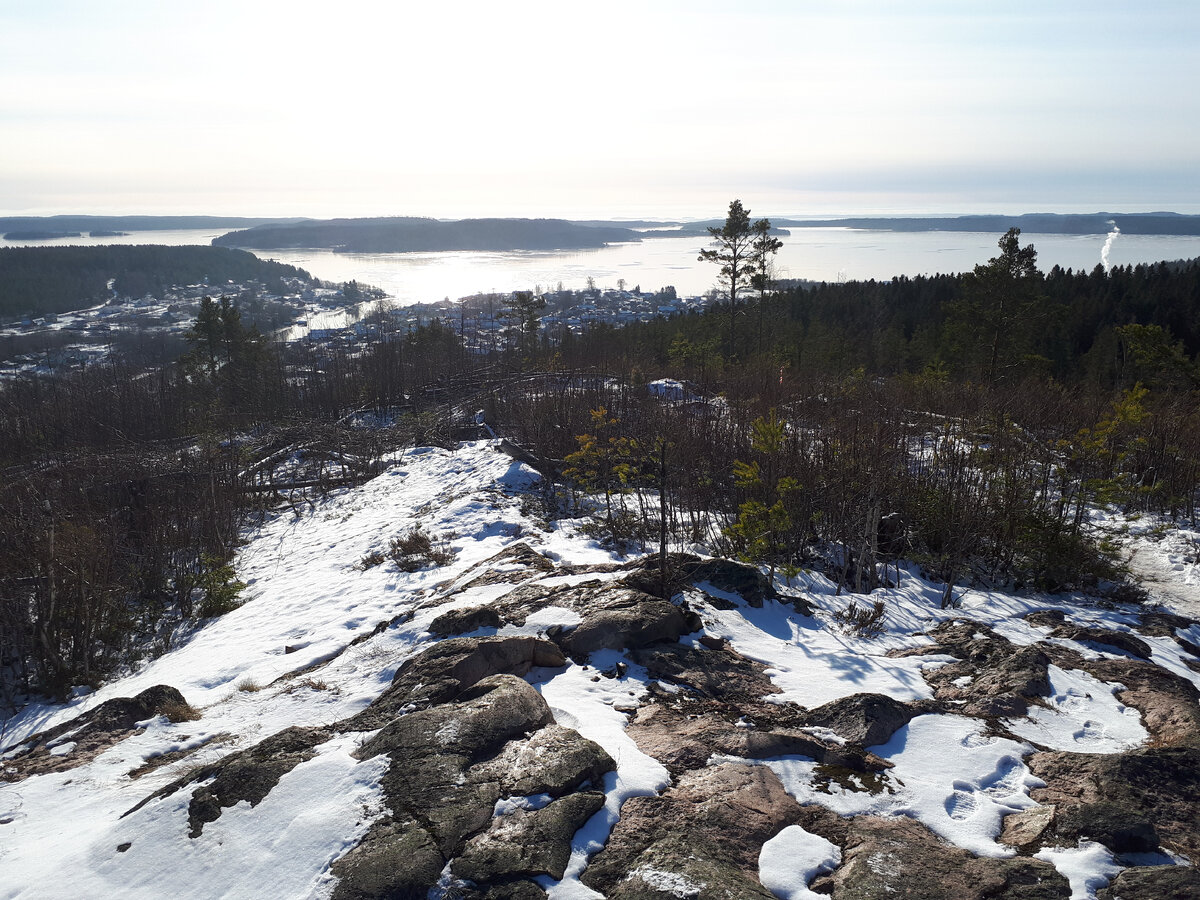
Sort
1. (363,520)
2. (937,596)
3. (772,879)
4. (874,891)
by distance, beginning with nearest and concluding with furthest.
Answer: (874,891) → (772,879) → (937,596) → (363,520)

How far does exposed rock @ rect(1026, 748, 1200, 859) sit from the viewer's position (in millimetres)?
3139

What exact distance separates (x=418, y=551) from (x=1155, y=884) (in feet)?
31.6

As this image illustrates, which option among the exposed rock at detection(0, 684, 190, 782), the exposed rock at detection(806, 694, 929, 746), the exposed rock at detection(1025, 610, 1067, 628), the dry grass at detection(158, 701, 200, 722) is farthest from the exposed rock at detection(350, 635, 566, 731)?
the exposed rock at detection(1025, 610, 1067, 628)

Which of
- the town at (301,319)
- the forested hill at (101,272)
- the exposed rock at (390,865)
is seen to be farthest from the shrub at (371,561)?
the forested hill at (101,272)

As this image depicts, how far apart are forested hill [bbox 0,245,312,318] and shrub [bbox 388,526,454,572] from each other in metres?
135

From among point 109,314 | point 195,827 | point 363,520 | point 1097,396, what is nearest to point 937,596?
point 195,827

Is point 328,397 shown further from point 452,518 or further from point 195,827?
point 195,827

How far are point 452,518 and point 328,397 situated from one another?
34.8m

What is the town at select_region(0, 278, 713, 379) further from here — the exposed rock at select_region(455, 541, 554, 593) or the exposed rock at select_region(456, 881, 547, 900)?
the exposed rock at select_region(456, 881, 547, 900)

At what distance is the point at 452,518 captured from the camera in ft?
40.4

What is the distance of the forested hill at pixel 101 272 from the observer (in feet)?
367

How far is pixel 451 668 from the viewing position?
201 inches

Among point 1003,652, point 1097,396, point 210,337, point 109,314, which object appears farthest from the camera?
point 109,314

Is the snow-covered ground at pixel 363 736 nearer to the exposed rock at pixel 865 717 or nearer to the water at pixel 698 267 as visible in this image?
the exposed rock at pixel 865 717
